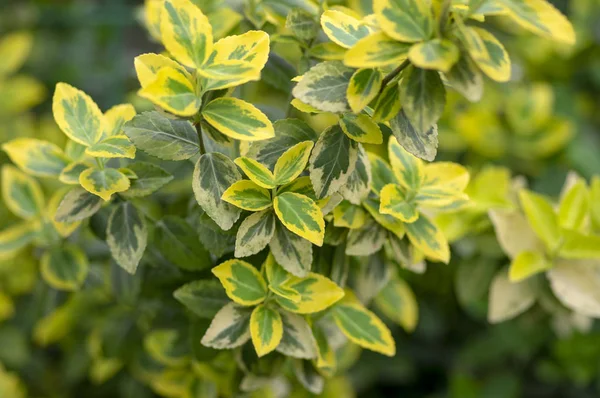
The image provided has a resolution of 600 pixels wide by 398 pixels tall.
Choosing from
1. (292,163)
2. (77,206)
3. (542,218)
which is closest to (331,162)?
(292,163)

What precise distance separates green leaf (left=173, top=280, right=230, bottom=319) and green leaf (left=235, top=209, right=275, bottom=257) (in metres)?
0.11

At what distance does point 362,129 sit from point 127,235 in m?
0.26

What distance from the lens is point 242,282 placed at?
2.08ft

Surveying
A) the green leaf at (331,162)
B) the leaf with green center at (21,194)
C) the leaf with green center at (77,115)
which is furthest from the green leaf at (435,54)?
the leaf with green center at (21,194)

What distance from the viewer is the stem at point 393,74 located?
0.53m

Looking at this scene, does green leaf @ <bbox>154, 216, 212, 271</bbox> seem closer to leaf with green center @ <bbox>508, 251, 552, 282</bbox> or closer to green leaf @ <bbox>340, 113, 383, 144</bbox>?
green leaf @ <bbox>340, 113, 383, 144</bbox>

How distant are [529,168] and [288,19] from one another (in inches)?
29.6

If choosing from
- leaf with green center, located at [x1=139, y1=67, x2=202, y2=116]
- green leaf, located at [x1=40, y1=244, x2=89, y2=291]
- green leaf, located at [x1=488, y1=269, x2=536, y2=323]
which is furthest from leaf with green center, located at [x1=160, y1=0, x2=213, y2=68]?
green leaf, located at [x1=488, y1=269, x2=536, y2=323]

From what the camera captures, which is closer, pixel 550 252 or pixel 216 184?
pixel 216 184

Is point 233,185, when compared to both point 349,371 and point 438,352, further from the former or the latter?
point 438,352

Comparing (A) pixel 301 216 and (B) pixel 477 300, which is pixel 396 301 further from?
(A) pixel 301 216

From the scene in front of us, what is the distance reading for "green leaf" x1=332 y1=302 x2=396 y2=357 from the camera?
686 millimetres

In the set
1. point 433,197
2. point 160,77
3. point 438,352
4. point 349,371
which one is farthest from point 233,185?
point 438,352

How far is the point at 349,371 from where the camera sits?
4.19 ft
